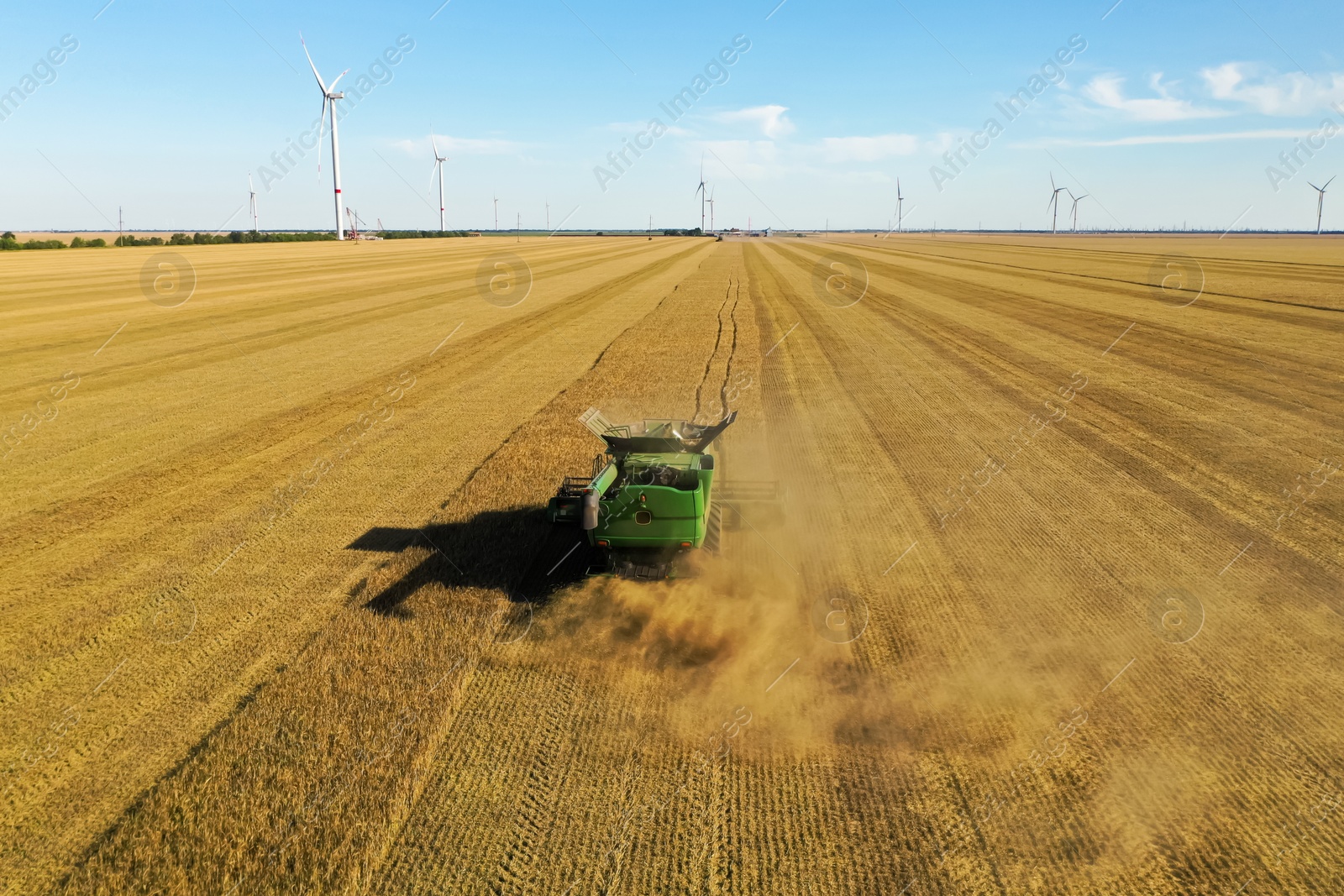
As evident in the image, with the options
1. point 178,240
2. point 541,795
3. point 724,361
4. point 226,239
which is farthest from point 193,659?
point 226,239

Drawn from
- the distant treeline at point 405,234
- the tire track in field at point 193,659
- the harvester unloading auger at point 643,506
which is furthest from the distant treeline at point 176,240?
the harvester unloading auger at point 643,506

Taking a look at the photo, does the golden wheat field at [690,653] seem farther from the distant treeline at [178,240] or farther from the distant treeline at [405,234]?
the distant treeline at [405,234]

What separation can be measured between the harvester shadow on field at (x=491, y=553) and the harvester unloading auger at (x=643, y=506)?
0.76 metres

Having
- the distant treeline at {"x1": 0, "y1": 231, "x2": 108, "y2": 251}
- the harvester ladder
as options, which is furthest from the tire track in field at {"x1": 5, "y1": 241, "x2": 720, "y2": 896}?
the distant treeline at {"x1": 0, "y1": 231, "x2": 108, "y2": 251}

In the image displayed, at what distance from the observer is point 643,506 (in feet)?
30.5

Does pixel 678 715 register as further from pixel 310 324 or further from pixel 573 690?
pixel 310 324

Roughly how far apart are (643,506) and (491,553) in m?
3.38

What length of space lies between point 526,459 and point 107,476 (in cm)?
838

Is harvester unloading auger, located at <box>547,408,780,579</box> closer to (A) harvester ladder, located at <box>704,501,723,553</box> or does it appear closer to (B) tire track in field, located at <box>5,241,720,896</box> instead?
(A) harvester ladder, located at <box>704,501,723,553</box>

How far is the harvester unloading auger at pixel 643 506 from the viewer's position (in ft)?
30.5

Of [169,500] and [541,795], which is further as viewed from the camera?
[169,500]

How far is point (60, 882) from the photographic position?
5969mm

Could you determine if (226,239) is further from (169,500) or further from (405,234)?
(169,500)

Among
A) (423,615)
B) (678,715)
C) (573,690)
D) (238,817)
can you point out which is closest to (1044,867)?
(678,715)
